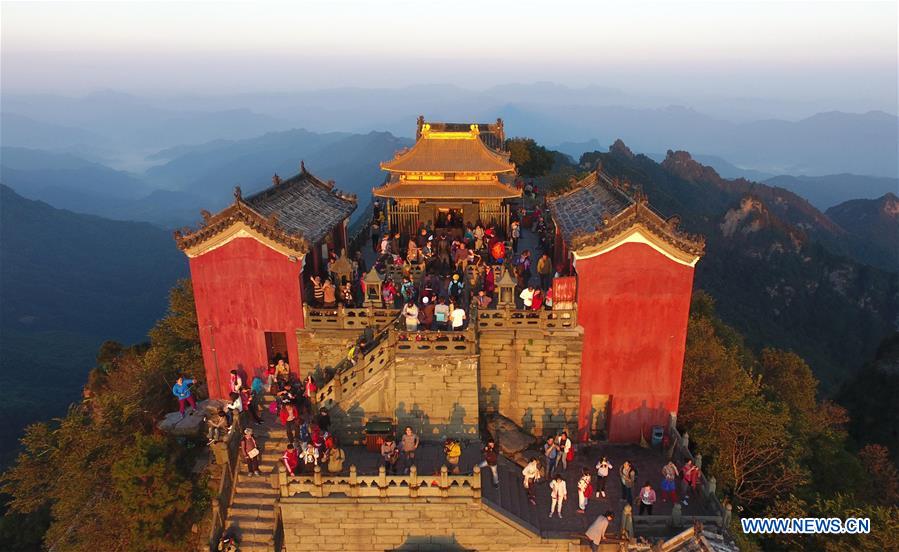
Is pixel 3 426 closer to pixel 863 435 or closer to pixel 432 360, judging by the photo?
pixel 432 360

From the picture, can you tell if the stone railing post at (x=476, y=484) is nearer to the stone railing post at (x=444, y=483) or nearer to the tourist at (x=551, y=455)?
the stone railing post at (x=444, y=483)

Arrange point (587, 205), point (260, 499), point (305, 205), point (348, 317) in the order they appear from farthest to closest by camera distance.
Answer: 1. point (305, 205)
2. point (587, 205)
3. point (348, 317)
4. point (260, 499)

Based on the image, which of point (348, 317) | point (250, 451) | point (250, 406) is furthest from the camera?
point (348, 317)

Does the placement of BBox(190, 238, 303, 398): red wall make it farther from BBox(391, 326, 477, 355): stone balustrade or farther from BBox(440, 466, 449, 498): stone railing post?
BBox(440, 466, 449, 498): stone railing post

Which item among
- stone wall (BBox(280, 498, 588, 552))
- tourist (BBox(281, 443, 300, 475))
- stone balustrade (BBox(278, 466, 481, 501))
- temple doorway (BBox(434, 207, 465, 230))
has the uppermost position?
temple doorway (BBox(434, 207, 465, 230))

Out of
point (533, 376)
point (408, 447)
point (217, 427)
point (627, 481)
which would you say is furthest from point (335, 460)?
point (627, 481)

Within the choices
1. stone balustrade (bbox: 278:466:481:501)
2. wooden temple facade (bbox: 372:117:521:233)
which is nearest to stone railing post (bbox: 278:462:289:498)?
stone balustrade (bbox: 278:466:481:501)

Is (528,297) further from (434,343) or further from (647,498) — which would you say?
(647,498)
